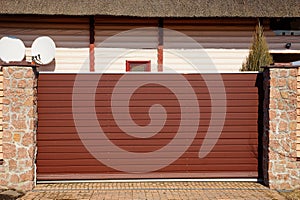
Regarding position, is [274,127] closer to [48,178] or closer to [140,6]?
[48,178]

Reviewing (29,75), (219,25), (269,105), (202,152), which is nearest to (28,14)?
(29,75)

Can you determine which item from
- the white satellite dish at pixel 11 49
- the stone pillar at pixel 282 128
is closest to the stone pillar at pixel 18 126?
the white satellite dish at pixel 11 49

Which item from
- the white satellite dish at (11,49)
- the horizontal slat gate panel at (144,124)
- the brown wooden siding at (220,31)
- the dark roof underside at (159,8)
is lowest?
the horizontal slat gate panel at (144,124)

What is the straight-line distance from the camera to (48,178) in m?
6.64

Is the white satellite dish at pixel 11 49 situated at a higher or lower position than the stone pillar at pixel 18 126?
higher

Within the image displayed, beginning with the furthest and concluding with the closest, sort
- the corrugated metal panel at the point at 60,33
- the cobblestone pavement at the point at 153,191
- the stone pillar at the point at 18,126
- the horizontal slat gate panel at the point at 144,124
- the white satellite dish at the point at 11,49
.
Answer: the corrugated metal panel at the point at 60,33 < the white satellite dish at the point at 11,49 < the horizontal slat gate panel at the point at 144,124 < the stone pillar at the point at 18,126 < the cobblestone pavement at the point at 153,191

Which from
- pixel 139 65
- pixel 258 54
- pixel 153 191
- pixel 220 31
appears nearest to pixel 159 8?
pixel 139 65

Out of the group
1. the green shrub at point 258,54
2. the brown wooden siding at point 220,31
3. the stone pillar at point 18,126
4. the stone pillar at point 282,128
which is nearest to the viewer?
the stone pillar at point 18,126

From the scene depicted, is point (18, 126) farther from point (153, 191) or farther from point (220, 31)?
point (220, 31)

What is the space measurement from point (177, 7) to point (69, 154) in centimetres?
519

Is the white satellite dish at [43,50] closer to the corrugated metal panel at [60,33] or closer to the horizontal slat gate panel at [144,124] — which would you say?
the corrugated metal panel at [60,33]

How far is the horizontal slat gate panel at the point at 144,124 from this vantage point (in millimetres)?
6621

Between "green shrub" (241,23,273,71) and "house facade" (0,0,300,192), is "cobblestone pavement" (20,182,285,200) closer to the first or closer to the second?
"house facade" (0,0,300,192)

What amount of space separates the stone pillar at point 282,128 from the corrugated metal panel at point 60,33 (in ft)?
17.8
